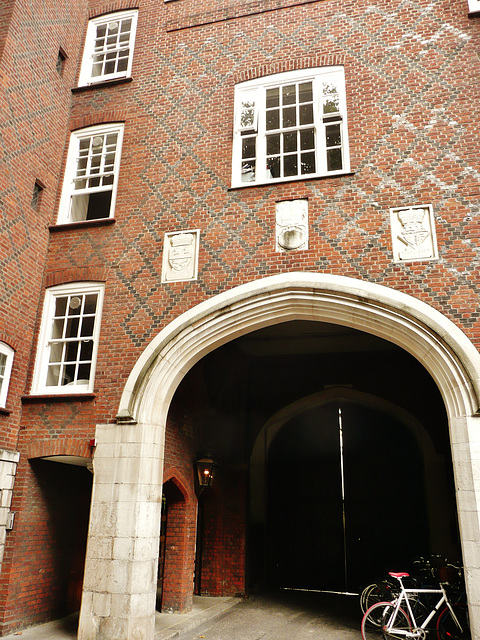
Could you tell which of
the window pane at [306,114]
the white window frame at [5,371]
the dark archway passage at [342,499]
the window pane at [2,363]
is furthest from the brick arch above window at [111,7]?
the dark archway passage at [342,499]

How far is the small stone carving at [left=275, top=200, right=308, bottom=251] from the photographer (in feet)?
26.4

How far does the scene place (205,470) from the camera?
9.66m

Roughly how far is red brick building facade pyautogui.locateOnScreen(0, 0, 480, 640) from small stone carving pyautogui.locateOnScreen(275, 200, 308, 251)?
31 mm

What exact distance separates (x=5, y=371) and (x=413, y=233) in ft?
21.5

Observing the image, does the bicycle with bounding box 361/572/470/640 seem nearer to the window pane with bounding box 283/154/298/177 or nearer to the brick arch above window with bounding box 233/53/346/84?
the window pane with bounding box 283/154/298/177

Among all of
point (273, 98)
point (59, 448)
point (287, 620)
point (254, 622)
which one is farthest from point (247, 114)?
point (287, 620)

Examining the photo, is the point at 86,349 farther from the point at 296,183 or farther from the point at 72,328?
the point at 296,183

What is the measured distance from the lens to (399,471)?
39.3 feet

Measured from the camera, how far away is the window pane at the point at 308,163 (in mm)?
9000

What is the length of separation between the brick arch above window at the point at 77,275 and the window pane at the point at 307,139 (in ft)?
13.2

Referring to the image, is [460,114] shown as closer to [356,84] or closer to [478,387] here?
[356,84]

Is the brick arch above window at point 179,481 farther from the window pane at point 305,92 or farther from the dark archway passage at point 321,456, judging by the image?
the window pane at point 305,92

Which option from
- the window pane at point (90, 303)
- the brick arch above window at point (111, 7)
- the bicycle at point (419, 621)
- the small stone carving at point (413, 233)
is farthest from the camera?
the brick arch above window at point (111, 7)

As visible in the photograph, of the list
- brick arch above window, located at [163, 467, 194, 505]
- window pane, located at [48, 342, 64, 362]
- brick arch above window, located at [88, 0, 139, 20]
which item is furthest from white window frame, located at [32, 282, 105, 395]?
brick arch above window, located at [88, 0, 139, 20]
